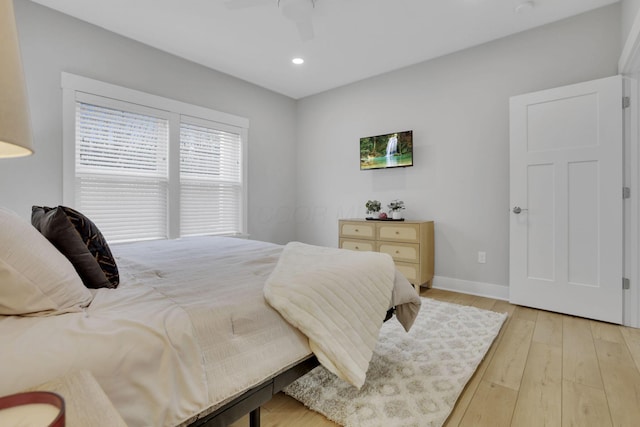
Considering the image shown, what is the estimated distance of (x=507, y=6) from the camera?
2.65m

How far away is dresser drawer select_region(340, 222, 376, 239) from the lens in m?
3.62

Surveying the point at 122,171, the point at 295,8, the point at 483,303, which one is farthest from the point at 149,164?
the point at 483,303

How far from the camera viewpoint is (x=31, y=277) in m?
0.91

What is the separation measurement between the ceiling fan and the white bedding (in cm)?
217

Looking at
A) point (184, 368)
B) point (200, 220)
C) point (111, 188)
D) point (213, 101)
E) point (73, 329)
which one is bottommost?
point (184, 368)

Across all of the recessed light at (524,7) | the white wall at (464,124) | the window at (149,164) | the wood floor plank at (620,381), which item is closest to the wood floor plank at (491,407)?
the wood floor plank at (620,381)

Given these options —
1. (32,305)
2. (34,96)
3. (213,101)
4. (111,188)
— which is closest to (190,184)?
(111,188)

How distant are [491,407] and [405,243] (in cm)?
197

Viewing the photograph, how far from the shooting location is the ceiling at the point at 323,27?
103 inches

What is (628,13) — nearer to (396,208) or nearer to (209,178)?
(396,208)

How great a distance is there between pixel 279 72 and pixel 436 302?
3.33m

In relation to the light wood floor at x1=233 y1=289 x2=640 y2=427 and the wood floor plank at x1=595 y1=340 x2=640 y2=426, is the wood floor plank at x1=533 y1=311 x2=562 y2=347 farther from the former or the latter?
the wood floor plank at x1=595 y1=340 x2=640 y2=426

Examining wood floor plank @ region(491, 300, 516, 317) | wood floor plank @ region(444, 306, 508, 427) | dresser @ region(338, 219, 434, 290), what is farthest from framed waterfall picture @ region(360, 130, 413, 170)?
wood floor plank @ region(444, 306, 508, 427)

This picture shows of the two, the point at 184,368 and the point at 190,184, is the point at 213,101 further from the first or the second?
the point at 184,368
